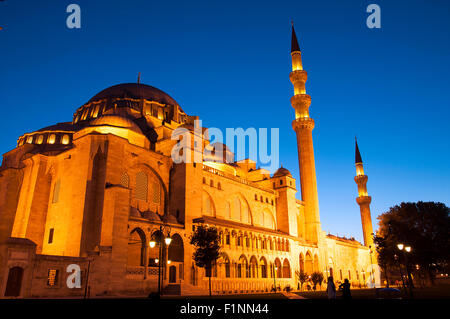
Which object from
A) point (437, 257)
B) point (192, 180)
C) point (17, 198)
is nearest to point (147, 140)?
point (192, 180)

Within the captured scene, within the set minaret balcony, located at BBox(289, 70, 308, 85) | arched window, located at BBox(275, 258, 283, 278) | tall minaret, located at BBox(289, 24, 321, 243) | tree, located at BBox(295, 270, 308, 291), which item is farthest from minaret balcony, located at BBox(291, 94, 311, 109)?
tree, located at BBox(295, 270, 308, 291)

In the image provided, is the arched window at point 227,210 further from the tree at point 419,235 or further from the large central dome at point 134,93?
the large central dome at point 134,93

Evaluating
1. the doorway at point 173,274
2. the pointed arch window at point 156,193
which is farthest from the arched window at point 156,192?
the doorway at point 173,274

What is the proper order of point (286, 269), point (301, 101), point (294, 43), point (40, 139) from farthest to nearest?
1. point (294, 43)
2. point (301, 101)
3. point (286, 269)
4. point (40, 139)

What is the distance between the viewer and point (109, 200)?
25.3m

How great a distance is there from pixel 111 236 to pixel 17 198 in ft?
41.4

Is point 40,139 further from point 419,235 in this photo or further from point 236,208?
point 419,235

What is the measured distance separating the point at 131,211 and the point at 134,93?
22149 millimetres

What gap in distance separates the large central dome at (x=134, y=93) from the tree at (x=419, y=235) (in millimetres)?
31000

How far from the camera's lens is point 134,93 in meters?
44.8

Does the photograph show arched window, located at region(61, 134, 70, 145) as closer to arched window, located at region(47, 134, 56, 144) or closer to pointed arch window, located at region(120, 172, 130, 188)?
arched window, located at region(47, 134, 56, 144)

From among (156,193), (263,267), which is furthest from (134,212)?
(263,267)

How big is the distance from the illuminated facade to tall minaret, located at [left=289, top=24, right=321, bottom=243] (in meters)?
0.20
